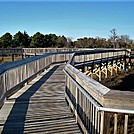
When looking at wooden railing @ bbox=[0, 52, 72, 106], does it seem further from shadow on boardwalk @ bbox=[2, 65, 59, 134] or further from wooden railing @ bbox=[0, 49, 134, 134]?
shadow on boardwalk @ bbox=[2, 65, 59, 134]

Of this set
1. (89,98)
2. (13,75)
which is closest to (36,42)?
(13,75)

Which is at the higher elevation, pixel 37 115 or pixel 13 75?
pixel 13 75

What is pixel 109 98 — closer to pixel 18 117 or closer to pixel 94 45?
pixel 18 117

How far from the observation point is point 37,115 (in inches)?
255

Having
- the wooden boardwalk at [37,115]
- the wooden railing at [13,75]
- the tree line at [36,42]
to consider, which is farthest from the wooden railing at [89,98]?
the tree line at [36,42]

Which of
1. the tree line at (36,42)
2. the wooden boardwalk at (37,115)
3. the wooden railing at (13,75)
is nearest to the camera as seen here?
the wooden boardwalk at (37,115)

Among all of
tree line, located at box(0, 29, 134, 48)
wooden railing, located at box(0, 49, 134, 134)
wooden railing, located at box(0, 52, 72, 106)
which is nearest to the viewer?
wooden railing, located at box(0, 49, 134, 134)

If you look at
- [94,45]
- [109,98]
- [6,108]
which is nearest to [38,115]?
[6,108]

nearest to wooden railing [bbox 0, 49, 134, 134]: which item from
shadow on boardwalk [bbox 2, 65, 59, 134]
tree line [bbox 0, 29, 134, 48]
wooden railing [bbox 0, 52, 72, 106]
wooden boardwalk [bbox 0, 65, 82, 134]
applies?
wooden railing [bbox 0, 52, 72, 106]

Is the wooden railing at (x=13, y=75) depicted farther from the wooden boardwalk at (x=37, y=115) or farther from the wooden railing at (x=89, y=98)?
the wooden boardwalk at (x=37, y=115)

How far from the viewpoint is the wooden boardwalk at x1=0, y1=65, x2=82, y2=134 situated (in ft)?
17.8

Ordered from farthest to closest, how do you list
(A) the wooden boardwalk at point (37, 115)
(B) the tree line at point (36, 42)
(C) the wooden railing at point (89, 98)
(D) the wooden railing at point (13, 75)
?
(B) the tree line at point (36, 42) < (D) the wooden railing at point (13, 75) < (A) the wooden boardwalk at point (37, 115) < (C) the wooden railing at point (89, 98)

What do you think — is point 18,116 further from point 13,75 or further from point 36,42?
point 36,42

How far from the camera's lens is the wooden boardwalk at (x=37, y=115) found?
5434 millimetres
